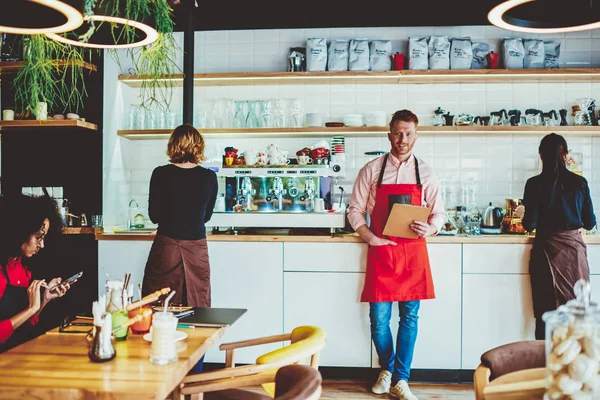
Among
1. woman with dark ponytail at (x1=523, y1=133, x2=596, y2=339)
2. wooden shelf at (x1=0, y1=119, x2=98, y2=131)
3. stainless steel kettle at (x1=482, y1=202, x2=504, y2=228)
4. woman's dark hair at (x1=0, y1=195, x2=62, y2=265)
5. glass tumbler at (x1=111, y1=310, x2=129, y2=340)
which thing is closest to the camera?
glass tumbler at (x1=111, y1=310, x2=129, y2=340)

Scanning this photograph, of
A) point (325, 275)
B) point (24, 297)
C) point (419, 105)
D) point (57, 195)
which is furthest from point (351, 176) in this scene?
point (24, 297)

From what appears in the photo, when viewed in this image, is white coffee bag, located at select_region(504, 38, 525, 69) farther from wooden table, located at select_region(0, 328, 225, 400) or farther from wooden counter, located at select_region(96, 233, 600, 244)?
wooden table, located at select_region(0, 328, 225, 400)

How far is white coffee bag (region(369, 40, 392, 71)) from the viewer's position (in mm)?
4410

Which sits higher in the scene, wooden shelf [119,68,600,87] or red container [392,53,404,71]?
red container [392,53,404,71]

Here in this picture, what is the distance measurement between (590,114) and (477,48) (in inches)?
40.8

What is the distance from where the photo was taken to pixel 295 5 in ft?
14.3

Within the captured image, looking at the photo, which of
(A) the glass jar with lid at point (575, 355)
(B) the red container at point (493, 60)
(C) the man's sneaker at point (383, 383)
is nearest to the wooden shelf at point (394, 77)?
(B) the red container at point (493, 60)

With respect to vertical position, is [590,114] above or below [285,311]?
above

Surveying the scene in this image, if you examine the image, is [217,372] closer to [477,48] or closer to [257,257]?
[257,257]

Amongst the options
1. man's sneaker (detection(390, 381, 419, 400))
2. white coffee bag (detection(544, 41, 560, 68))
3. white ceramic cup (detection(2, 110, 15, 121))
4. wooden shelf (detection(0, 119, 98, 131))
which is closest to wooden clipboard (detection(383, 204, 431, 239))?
man's sneaker (detection(390, 381, 419, 400))

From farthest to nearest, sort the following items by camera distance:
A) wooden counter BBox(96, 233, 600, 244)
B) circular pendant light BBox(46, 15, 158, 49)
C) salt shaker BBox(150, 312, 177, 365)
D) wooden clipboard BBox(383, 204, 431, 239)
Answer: wooden counter BBox(96, 233, 600, 244)
wooden clipboard BBox(383, 204, 431, 239)
circular pendant light BBox(46, 15, 158, 49)
salt shaker BBox(150, 312, 177, 365)

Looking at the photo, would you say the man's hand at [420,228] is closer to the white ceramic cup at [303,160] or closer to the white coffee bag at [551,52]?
the white ceramic cup at [303,160]

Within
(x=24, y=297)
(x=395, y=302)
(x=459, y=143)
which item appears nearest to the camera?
(x=24, y=297)

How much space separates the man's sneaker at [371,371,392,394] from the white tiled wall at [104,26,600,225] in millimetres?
1681
